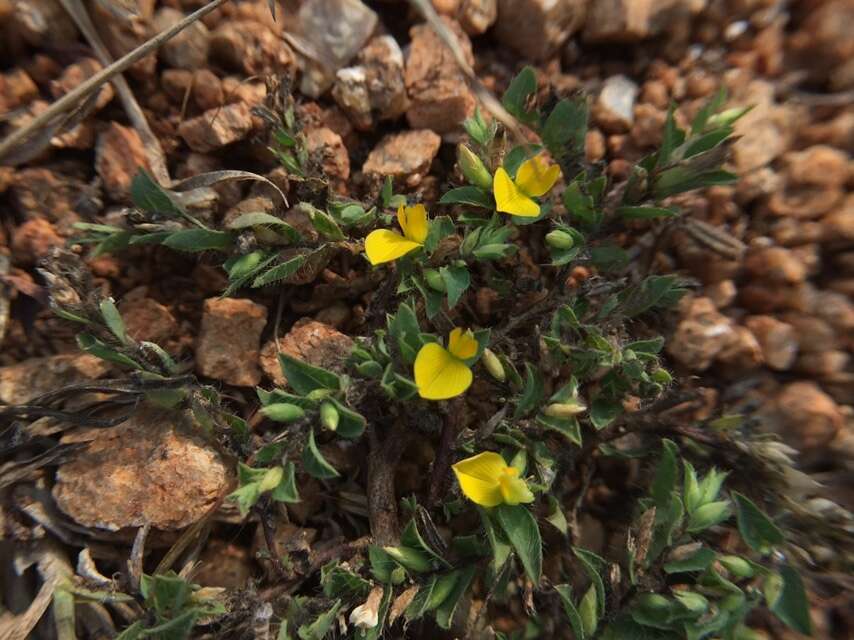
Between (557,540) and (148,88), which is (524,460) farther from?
(148,88)

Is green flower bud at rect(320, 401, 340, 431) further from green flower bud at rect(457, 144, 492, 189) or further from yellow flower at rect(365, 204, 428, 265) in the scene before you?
green flower bud at rect(457, 144, 492, 189)

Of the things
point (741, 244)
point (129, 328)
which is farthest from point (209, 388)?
point (741, 244)

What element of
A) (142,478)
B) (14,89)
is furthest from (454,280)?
(14,89)

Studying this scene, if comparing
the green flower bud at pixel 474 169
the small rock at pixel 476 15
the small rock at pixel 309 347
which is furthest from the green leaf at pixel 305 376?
the small rock at pixel 476 15

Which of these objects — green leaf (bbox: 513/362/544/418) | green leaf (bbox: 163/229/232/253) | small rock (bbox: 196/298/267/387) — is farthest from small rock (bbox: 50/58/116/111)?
green leaf (bbox: 513/362/544/418)

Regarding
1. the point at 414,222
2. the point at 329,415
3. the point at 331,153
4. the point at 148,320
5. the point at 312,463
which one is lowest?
the point at 312,463

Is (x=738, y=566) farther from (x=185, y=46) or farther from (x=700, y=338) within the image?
(x=185, y=46)
